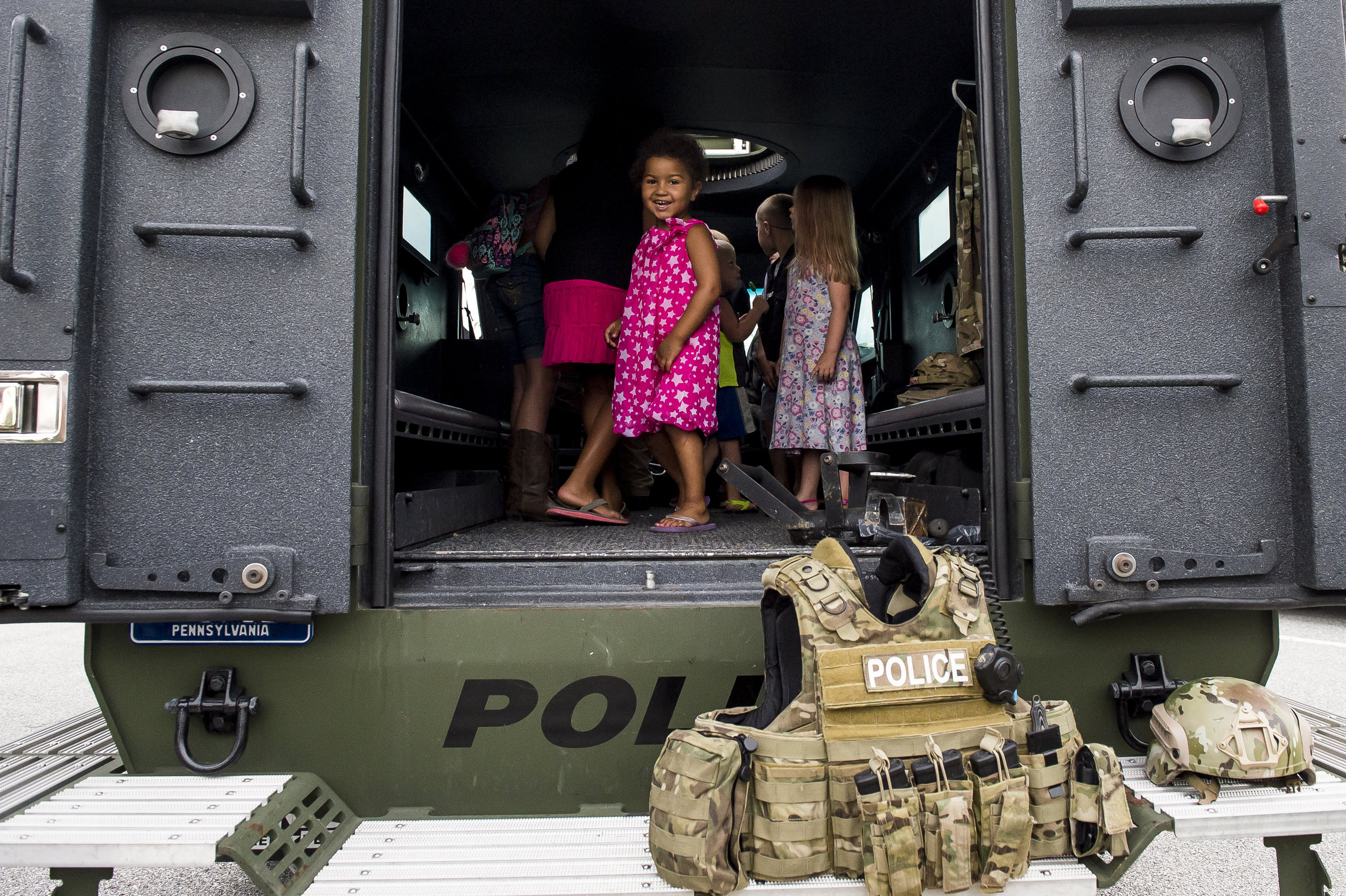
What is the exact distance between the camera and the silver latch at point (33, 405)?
1585 millimetres

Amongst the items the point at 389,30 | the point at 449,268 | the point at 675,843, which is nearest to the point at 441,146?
the point at 449,268

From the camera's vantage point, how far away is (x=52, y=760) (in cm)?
184

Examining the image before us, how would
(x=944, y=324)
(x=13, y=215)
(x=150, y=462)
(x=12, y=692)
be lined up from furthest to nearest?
(x=12, y=692) < (x=944, y=324) < (x=150, y=462) < (x=13, y=215)

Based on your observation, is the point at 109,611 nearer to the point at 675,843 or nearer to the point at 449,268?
the point at 675,843

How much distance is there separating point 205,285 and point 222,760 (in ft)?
3.27

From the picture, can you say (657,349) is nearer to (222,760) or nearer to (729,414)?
(729,414)

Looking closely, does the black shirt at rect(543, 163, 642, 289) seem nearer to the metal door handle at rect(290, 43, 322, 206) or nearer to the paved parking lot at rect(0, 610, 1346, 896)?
the metal door handle at rect(290, 43, 322, 206)

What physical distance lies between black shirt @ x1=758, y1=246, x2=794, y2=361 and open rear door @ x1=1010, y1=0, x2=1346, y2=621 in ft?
7.22

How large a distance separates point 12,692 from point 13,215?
4.04 meters

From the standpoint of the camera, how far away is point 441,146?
13.4 ft

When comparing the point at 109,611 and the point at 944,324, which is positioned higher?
the point at 944,324

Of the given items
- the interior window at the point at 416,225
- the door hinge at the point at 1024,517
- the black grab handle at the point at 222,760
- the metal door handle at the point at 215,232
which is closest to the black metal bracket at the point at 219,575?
the black grab handle at the point at 222,760

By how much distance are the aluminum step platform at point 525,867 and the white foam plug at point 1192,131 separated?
148 centimetres

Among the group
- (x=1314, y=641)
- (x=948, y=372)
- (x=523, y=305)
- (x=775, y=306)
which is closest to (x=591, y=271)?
(x=523, y=305)
